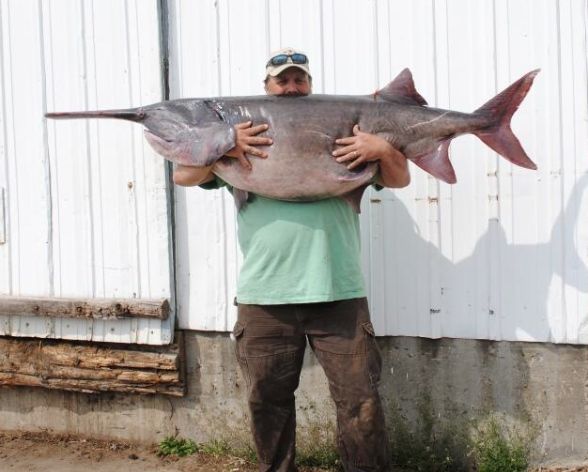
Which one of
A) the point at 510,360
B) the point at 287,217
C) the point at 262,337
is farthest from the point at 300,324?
the point at 510,360

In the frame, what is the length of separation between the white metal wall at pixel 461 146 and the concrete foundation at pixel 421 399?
0.47ft

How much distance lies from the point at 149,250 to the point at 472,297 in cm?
205

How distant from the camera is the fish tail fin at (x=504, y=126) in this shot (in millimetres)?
3068

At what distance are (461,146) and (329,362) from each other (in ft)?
4.82

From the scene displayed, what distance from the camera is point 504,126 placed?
310 cm

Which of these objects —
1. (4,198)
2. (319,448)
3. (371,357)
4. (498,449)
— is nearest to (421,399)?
(498,449)

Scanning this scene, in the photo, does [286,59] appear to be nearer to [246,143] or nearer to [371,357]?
[246,143]

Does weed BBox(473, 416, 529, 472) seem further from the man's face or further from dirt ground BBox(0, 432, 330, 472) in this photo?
the man's face

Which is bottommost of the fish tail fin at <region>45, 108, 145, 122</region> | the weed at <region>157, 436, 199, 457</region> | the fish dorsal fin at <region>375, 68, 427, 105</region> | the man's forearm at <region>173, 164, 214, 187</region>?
the weed at <region>157, 436, 199, 457</region>

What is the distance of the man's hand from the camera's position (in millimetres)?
3059

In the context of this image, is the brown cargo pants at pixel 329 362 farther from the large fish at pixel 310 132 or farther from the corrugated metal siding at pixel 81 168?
the corrugated metal siding at pixel 81 168

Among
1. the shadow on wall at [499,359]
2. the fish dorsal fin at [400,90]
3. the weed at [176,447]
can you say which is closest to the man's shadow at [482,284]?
the shadow on wall at [499,359]

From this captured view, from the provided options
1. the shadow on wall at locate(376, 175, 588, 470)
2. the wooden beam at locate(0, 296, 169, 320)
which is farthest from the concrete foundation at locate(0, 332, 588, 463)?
the wooden beam at locate(0, 296, 169, 320)

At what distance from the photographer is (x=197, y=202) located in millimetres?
4207
